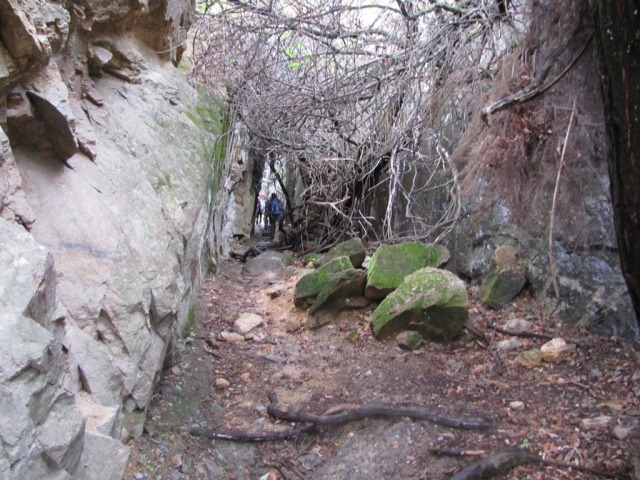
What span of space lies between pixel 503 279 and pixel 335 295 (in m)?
1.78

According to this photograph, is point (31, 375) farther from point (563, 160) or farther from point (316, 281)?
point (316, 281)

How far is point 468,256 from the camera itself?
6227mm

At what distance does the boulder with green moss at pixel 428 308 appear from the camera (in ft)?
15.2

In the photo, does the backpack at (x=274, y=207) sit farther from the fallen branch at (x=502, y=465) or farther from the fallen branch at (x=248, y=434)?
the fallen branch at (x=502, y=465)

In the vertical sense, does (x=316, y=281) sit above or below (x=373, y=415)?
above

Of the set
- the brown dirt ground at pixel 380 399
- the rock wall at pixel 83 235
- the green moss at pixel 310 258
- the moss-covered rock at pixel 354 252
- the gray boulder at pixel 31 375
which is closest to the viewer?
the gray boulder at pixel 31 375

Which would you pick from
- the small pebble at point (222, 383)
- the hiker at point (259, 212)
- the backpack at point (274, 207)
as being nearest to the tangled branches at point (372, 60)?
the small pebble at point (222, 383)

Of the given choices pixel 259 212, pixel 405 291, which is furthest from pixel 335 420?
pixel 259 212

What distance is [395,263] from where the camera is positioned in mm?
5715

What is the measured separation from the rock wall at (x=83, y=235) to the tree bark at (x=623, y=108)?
7.68ft

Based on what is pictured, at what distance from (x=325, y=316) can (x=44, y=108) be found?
3476 mm

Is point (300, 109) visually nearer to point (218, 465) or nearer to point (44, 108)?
point (44, 108)

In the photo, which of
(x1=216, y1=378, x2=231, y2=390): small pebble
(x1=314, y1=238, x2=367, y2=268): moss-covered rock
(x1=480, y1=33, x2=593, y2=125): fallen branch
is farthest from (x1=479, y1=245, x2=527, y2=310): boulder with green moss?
(x1=480, y1=33, x2=593, y2=125): fallen branch

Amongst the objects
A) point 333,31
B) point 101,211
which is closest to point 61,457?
point 101,211
